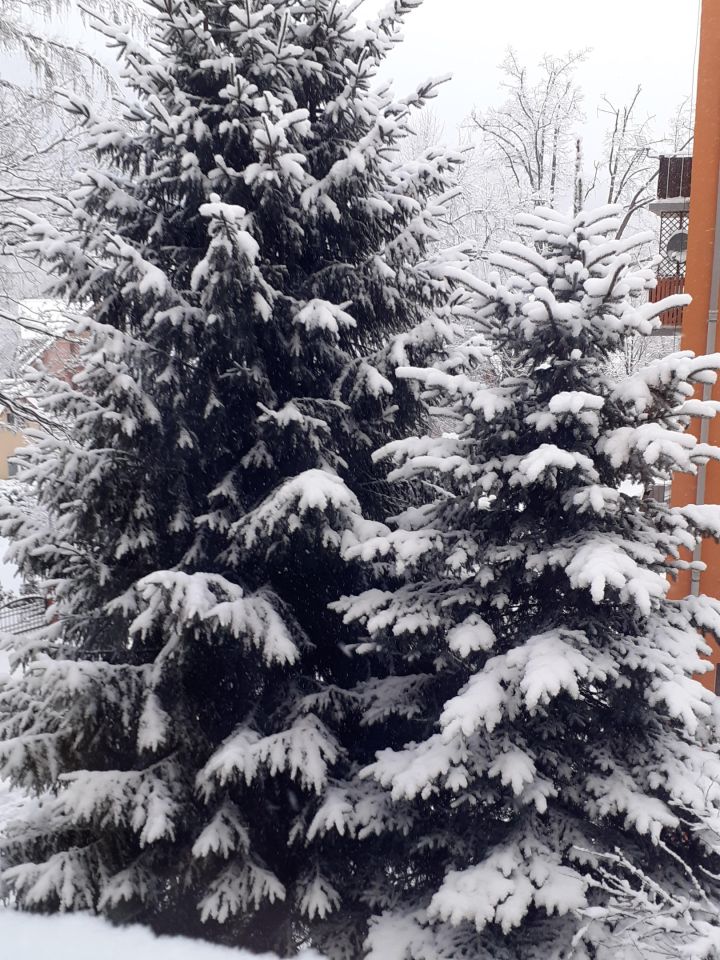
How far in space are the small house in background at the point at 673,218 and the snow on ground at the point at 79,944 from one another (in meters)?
7.62

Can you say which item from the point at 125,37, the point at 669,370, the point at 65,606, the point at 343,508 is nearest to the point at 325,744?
the point at 343,508

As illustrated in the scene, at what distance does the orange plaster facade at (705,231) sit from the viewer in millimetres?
7766

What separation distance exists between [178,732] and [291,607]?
111cm

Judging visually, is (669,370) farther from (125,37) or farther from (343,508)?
(125,37)

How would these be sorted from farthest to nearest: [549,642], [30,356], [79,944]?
[30,356]
[549,642]
[79,944]

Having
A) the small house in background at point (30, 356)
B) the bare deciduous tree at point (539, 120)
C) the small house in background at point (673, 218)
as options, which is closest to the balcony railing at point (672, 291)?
the small house in background at point (673, 218)

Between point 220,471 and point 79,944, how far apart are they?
10.8ft

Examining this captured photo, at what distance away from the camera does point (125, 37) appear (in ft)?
18.0

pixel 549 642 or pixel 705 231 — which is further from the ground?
pixel 705 231

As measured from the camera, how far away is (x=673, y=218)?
8.66 meters

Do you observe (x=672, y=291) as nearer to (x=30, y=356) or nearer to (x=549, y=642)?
(x=549, y=642)

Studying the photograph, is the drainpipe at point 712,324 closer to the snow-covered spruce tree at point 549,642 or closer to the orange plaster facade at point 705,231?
the orange plaster facade at point 705,231

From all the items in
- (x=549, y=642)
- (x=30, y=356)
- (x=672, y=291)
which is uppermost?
(x=672, y=291)

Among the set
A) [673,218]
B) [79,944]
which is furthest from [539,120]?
[79,944]
